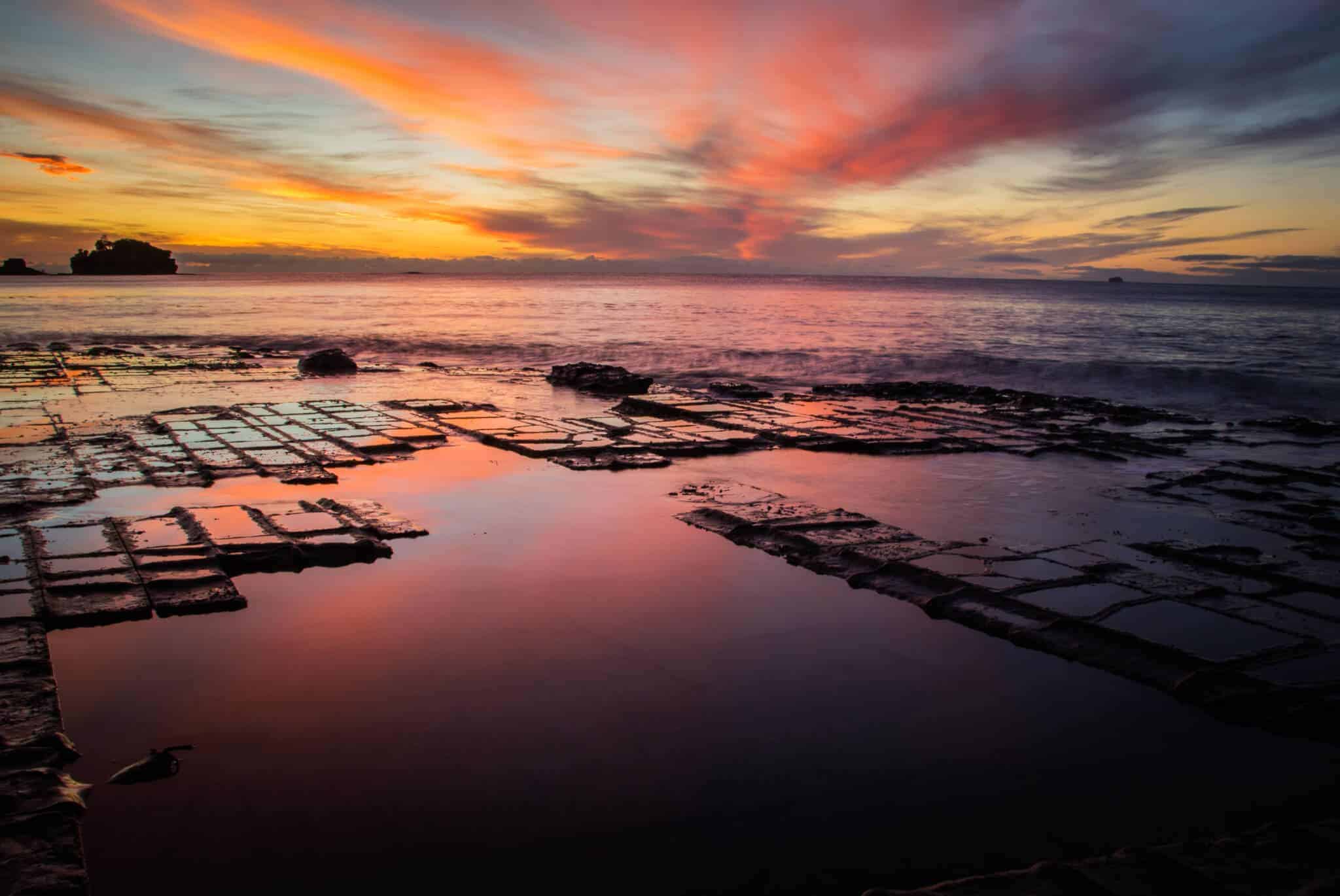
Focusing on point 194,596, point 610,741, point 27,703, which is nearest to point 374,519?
point 194,596

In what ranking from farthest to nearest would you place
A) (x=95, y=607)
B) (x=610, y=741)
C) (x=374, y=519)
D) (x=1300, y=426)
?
1. (x=1300, y=426)
2. (x=374, y=519)
3. (x=95, y=607)
4. (x=610, y=741)

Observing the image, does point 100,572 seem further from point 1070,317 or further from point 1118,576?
point 1070,317

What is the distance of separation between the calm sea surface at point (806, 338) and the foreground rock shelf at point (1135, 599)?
12.1 m

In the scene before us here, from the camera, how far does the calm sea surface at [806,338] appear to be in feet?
66.7

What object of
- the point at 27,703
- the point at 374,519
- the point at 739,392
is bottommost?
the point at 27,703

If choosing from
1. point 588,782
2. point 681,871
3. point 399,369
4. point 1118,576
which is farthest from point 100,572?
point 399,369

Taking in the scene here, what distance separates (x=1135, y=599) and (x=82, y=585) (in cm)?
572

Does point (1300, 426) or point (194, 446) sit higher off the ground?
point (1300, 426)

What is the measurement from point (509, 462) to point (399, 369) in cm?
1095

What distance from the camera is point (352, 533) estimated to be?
5.37 meters

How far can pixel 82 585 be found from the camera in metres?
4.38

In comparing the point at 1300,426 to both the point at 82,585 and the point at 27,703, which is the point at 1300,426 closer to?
the point at 82,585

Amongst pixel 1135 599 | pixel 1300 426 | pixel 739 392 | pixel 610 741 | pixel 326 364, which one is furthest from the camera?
pixel 326 364

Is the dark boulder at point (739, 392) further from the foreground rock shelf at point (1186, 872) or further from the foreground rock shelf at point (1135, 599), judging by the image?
the foreground rock shelf at point (1186, 872)
